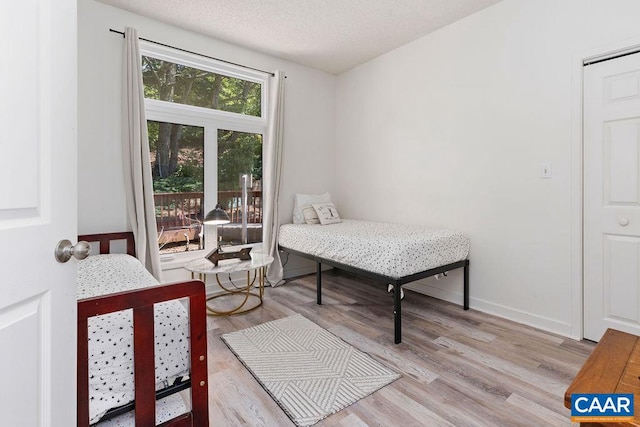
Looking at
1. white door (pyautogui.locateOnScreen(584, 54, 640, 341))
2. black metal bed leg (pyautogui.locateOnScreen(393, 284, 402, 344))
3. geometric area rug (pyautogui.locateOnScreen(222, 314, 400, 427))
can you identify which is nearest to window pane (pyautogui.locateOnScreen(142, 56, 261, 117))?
geometric area rug (pyautogui.locateOnScreen(222, 314, 400, 427))

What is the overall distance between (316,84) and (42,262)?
157 inches

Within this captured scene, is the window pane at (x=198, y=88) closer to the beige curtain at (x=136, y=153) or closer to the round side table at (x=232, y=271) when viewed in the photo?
the beige curtain at (x=136, y=153)

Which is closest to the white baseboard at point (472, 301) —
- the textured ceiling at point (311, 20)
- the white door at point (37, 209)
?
the textured ceiling at point (311, 20)

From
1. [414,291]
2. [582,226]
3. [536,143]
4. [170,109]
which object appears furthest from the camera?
[414,291]

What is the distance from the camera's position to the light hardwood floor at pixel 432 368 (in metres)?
1.56

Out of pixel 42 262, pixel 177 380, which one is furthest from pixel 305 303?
pixel 42 262

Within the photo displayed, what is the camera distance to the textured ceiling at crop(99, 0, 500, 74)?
2.75 metres

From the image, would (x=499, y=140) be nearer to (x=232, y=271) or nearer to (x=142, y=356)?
(x=232, y=271)

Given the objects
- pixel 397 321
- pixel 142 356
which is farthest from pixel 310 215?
pixel 142 356

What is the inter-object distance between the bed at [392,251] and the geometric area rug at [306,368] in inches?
18.1

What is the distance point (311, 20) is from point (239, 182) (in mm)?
1839

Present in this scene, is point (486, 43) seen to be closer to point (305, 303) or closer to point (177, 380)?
point (305, 303)

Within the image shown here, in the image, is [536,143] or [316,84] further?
[316,84]

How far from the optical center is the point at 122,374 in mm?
1122
